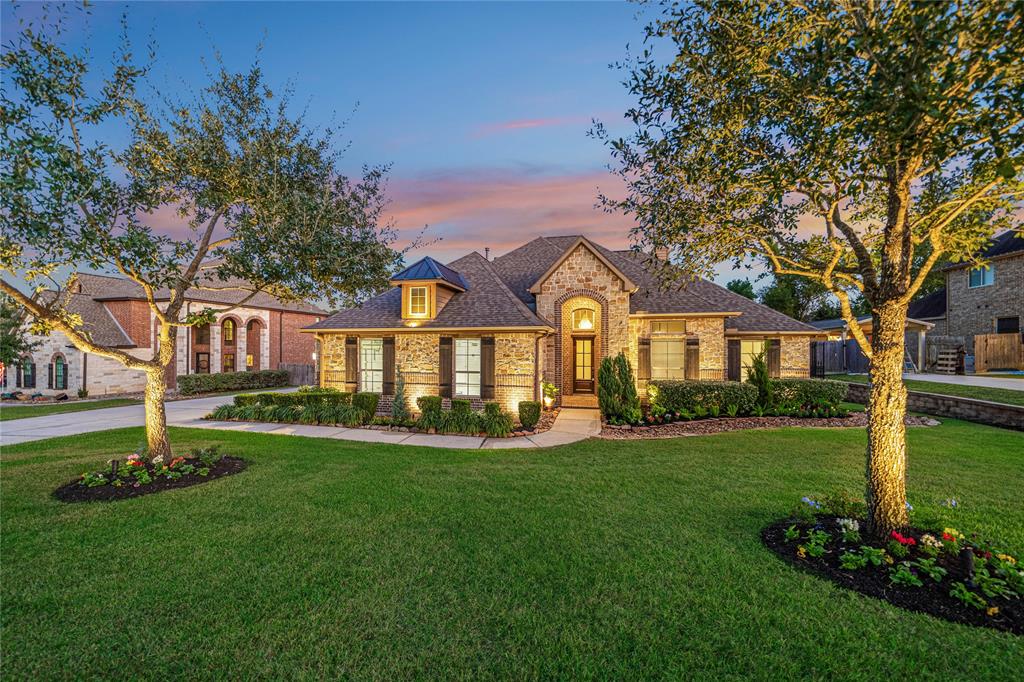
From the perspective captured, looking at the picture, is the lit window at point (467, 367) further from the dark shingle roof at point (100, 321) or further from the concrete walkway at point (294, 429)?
the dark shingle roof at point (100, 321)

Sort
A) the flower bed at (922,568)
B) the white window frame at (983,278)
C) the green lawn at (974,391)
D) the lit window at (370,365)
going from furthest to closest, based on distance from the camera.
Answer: the white window frame at (983,278) → the lit window at (370,365) → the green lawn at (974,391) → the flower bed at (922,568)

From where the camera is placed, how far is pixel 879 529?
4.59 m

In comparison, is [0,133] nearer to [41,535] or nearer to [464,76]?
[41,535]

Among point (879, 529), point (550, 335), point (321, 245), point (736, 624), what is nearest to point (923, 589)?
point (879, 529)

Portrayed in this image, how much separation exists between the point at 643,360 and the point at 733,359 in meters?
3.51

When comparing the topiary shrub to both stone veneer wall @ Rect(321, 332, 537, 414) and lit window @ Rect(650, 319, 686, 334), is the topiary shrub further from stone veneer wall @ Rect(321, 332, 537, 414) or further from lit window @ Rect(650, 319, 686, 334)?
lit window @ Rect(650, 319, 686, 334)

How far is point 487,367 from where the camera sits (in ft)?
44.9

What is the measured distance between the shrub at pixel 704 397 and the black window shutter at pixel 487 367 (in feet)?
17.4

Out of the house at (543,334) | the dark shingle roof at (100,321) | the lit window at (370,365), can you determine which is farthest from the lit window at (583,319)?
the dark shingle roof at (100,321)

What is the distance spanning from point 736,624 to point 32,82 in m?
11.0

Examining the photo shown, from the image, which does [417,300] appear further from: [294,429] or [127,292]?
[127,292]

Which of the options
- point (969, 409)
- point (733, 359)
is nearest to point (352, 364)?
point (733, 359)

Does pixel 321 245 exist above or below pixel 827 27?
below

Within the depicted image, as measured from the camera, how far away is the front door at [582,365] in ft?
53.5
